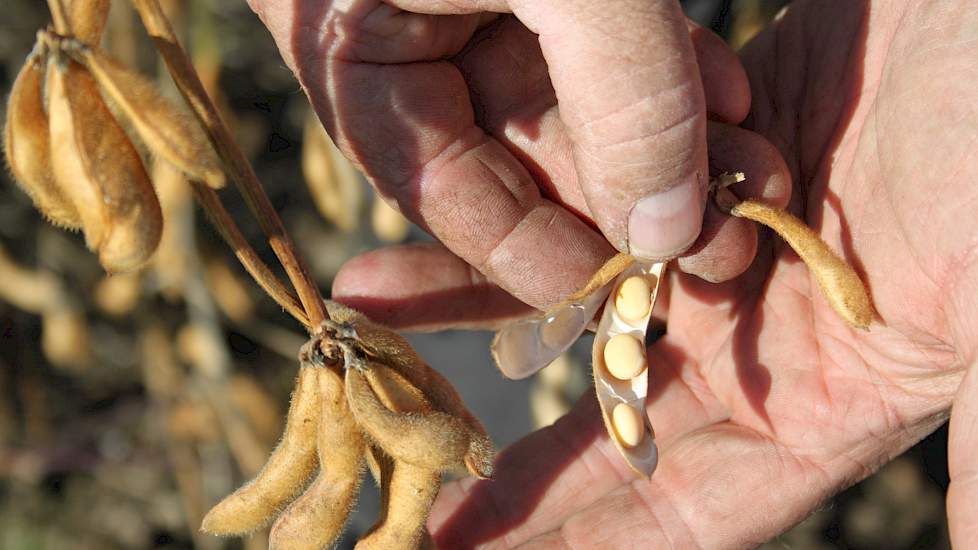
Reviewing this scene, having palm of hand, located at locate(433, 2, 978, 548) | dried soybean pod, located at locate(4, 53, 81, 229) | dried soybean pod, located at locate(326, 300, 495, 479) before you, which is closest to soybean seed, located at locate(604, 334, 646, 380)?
palm of hand, located at locate(433, 2, 978, 548)

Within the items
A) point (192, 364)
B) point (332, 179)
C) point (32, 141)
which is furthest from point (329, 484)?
point (192, 364)

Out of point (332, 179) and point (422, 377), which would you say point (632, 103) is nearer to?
point (422, 377)

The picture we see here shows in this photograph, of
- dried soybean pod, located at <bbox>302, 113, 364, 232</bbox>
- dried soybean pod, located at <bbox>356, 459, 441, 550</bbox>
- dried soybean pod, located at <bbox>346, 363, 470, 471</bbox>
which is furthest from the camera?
dried soybean pod, located at <bbox>302, 113, 364, 232</bbox>

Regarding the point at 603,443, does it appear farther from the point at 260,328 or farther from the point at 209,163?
the point at 260,328

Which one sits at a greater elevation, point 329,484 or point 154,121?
point 154,121

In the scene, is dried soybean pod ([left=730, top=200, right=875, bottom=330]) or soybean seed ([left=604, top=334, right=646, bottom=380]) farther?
soybean seed ([left=604, top=334, right=646, bottom=380])

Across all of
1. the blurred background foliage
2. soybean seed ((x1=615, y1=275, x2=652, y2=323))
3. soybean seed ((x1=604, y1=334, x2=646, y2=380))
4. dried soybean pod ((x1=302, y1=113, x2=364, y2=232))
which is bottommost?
the blurred background foliage

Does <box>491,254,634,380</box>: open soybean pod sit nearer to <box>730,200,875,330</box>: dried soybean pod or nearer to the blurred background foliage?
<box>730,200,875,330</box>: dried soybean pod

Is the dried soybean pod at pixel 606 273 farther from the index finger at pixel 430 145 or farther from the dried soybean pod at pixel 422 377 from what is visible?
the dried soybean pod at pixel 422 377
